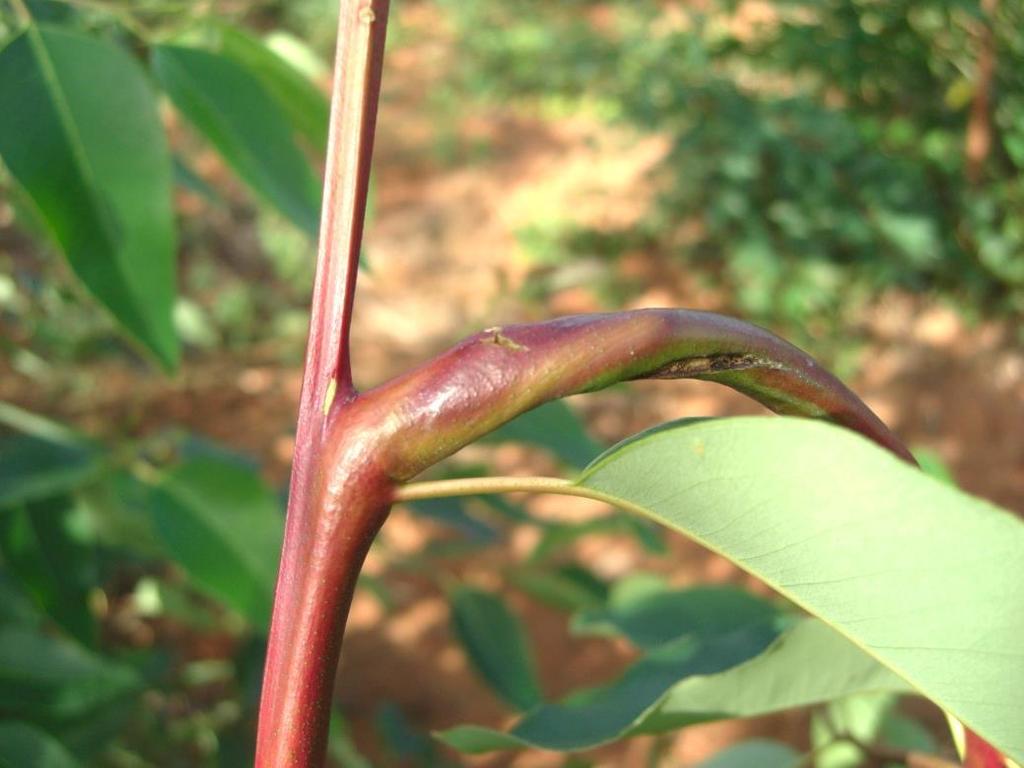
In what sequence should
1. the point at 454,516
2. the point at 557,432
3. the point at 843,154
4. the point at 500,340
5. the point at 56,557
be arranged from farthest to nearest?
the point at 843,154, the point at 454,516, the point at 56,557, the point at 557,432, the point at 500,340

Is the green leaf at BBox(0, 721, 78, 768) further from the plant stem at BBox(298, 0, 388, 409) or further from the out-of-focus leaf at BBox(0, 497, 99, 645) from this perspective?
the plant stem at BBox(298, 0, 388, 409)

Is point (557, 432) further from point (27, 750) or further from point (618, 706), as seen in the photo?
point (27, 750)

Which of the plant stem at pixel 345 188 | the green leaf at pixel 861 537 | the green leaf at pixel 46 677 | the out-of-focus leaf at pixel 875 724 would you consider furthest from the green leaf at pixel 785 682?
the green leaf at pixel 46 677

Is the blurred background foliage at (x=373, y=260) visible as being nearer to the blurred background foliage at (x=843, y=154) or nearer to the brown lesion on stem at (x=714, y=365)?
the blurred background foliage at (x=843, y=154)

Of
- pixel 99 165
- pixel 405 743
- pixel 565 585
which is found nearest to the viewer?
pixel 99 165

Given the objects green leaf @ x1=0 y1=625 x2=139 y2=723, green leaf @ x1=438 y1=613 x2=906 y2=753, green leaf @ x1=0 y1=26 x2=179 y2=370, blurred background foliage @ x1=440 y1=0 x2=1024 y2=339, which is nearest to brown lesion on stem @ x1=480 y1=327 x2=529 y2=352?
green leaf @ x1=438 y1=613 x2=906 y2=753

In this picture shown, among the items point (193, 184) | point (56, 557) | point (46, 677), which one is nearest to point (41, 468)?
point (56, 557)

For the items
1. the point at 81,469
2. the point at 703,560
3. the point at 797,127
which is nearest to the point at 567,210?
the point at 797,127
